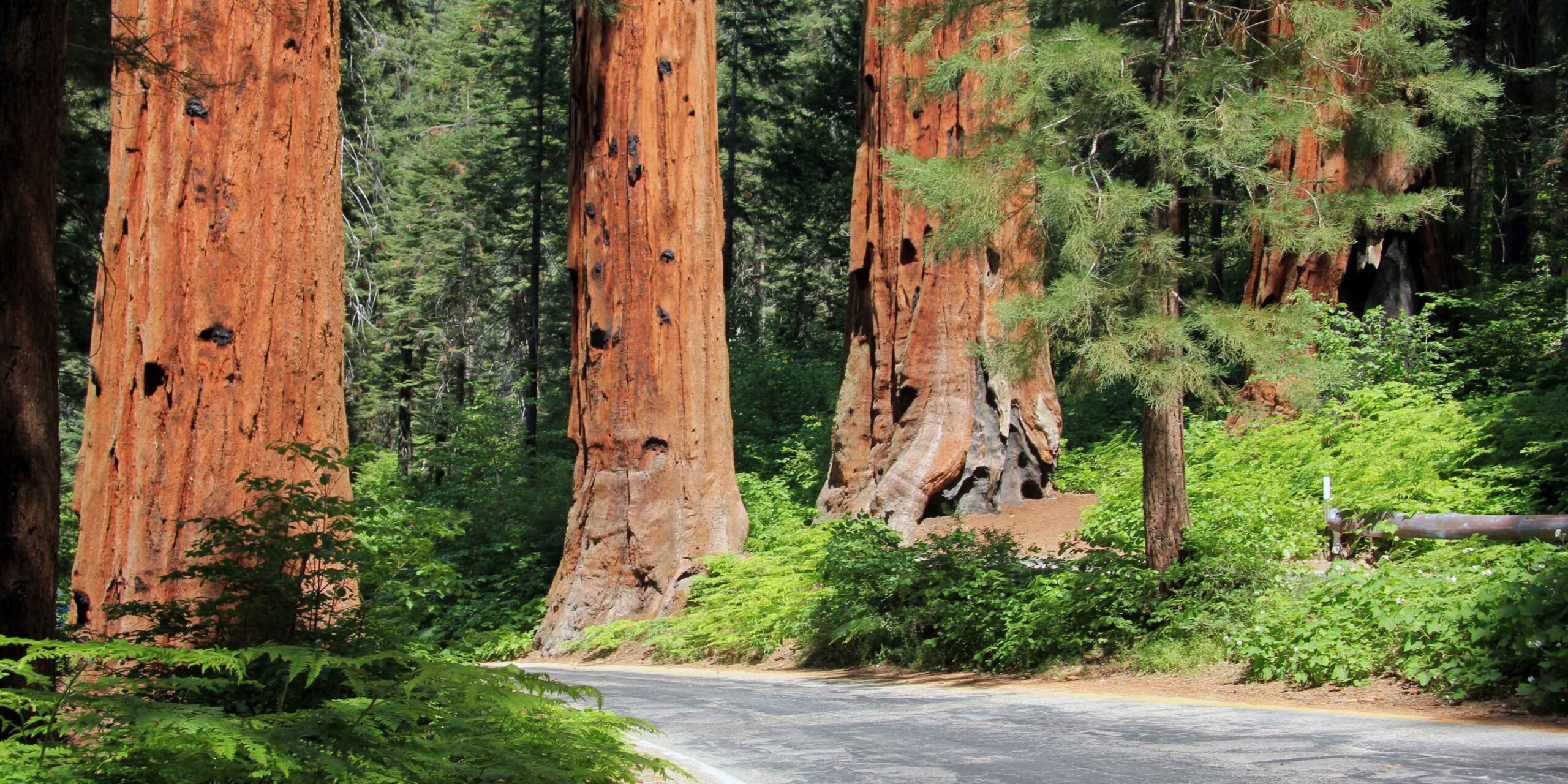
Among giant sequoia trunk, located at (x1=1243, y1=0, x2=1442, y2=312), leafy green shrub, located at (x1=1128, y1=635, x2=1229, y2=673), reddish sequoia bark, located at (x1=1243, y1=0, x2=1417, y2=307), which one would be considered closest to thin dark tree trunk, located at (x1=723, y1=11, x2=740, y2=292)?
reddish sequoia bark, located at (x1=1243, y1=0, x2=1417, y2=307)

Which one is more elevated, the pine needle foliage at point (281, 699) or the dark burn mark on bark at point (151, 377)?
the dark burn mark on bark at point (151, 377)

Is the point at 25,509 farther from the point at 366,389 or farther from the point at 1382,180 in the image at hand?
the point at 366,389

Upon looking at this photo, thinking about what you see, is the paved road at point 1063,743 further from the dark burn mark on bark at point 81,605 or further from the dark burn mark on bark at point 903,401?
the dark burn mark on bark at point 903,401

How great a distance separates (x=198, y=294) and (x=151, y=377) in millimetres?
559

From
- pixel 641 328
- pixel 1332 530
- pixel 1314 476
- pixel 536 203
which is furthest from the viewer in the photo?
pixel 536 203

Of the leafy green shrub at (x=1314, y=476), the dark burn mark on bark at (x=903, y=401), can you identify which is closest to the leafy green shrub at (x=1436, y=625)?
the leafy green shrub at (x=1314, y=476)

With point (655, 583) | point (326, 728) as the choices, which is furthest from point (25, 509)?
point (655, 583)

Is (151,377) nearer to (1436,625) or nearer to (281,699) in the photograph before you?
(281,699)

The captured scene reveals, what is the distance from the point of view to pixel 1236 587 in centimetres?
1061

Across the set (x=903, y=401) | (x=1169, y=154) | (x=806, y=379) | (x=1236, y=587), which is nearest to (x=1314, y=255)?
(x=903, y=401)

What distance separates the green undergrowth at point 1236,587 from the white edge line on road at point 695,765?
4667mm

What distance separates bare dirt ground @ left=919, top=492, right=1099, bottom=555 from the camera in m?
17.0

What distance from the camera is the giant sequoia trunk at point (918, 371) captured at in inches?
690

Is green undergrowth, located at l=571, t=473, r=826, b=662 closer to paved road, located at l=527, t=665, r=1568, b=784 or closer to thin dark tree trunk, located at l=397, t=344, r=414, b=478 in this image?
paved road, located at l=527, t=665, r=1568, b=784
